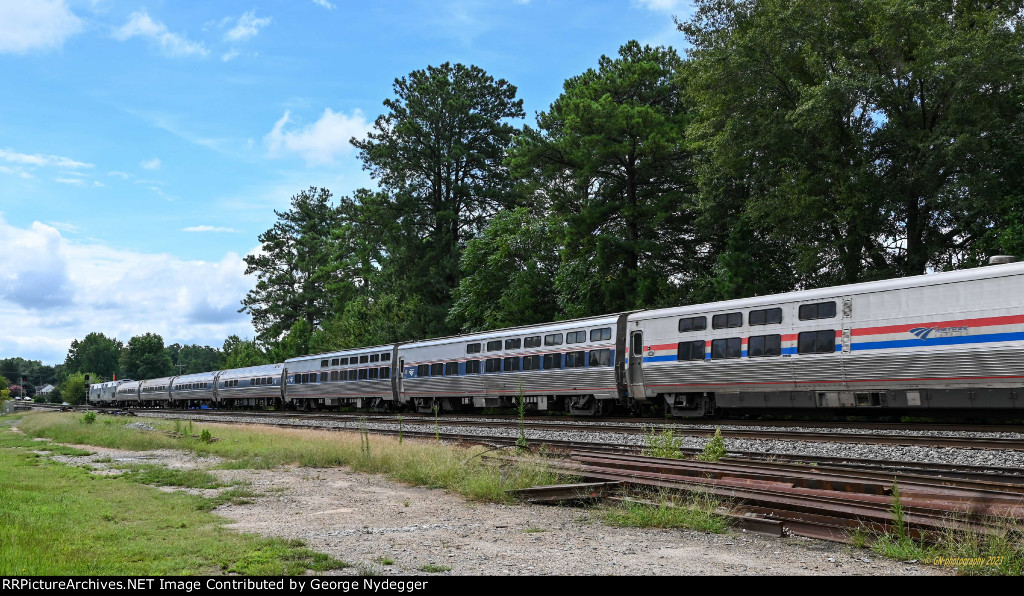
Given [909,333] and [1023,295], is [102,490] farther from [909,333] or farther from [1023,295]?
[1023,295]

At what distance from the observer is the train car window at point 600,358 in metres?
24.4

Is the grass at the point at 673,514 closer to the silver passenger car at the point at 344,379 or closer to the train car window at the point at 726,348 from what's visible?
the train car window at the point at 726,348

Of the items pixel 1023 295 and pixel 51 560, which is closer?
pixel 51 560

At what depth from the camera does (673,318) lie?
22.4m

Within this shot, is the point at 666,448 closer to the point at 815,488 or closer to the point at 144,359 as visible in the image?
the point at 815,488

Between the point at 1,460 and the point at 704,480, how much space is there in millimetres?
19108

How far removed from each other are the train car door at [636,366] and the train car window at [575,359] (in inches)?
84.7

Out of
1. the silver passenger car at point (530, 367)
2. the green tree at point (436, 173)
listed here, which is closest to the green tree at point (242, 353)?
the green tree at point (436, 173)

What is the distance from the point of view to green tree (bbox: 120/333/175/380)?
16500cm

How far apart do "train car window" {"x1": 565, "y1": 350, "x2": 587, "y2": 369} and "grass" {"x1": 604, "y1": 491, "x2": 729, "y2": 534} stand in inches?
640

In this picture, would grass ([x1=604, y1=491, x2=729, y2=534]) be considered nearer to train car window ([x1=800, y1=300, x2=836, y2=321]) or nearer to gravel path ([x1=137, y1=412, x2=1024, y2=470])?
gravel path ([x1=137, y1=412, x2=1024, y2=470])

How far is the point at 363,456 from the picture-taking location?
1544 cm
